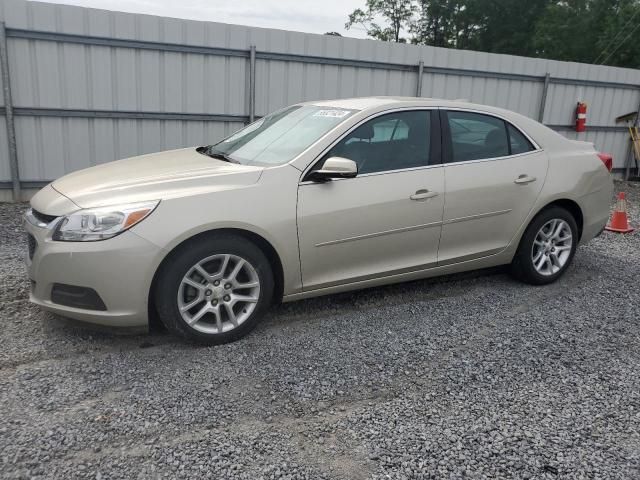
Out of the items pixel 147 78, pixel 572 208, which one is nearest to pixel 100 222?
pixel 572 208

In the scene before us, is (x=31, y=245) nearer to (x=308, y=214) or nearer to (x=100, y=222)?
(x=100, y=222)

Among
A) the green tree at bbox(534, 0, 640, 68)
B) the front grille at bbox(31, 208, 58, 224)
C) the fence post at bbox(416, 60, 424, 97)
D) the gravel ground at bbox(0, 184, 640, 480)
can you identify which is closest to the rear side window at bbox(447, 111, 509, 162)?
the gravel ground at bbox(0, 184, 640, 480)

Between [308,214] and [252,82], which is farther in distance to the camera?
[252,82]

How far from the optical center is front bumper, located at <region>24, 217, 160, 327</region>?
3441 mm

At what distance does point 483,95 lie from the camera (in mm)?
11148

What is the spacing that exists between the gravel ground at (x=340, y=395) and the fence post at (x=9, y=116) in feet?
11.9

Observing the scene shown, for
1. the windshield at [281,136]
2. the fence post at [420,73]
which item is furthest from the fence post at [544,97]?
the windshield at [281,136]

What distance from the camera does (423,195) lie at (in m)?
4.38

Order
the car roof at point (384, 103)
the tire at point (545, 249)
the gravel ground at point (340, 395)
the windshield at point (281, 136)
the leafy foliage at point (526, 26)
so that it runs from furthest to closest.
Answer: the leafy foliage at point (526, 26), the tire at point (545, 249), the car roof at point (384, 103), the windshield at point (281, 136), the gravel ground at point (340, 395)

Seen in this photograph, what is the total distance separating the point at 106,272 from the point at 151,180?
0.69 metres

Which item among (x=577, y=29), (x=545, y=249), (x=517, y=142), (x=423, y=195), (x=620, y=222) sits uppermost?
(x=577, y=29)

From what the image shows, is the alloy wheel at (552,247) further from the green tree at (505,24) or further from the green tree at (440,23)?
the green tree at (440,23)

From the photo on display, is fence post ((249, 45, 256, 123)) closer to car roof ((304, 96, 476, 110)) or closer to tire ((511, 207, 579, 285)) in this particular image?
car roof ((304, 96, 476, 110))

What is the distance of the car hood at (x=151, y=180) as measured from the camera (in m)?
3.63
